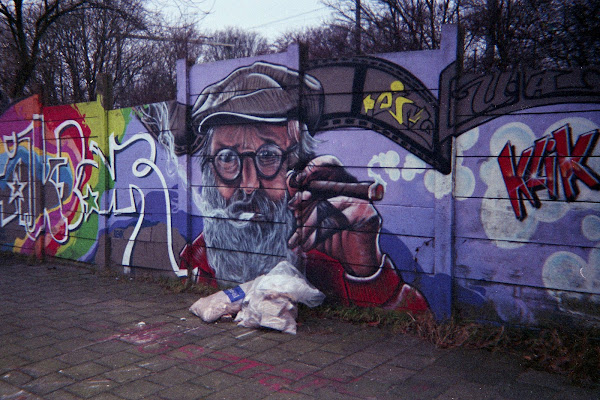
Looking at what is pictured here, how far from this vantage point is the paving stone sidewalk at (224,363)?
357cm

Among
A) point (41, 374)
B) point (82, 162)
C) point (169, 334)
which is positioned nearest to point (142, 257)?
point (82, 162)

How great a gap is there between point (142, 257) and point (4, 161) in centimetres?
403

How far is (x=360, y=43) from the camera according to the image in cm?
1256

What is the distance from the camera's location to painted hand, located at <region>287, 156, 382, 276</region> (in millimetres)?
5105

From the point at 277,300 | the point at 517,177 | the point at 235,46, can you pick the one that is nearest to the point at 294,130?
the point at 277,300

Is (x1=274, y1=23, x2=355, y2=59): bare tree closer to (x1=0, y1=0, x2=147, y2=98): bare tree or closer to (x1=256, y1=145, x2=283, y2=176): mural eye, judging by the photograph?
(x1=0, y1=0, x2=147, y2=98): bare tree

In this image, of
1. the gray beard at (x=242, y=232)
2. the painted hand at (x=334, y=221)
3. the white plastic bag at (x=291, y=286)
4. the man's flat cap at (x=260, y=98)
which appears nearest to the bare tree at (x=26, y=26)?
the man's flat cap at (x=260, y=98)

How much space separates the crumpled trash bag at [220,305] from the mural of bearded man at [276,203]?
0.64 m

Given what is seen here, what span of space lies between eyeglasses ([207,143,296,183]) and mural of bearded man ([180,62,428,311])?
0.01 m

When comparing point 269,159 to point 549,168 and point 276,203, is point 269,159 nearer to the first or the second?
point 276,203

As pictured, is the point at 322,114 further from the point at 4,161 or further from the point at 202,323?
the point at 4,161

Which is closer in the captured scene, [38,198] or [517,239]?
[517,239]

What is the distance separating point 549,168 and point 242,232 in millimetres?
3359

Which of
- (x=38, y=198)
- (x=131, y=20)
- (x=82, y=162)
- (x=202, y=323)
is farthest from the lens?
(x=131, y=20)
